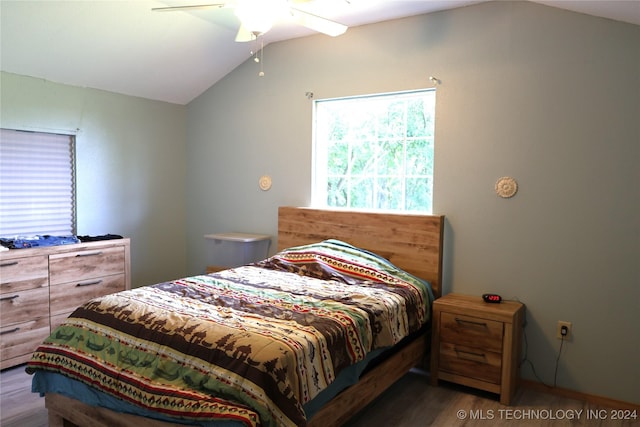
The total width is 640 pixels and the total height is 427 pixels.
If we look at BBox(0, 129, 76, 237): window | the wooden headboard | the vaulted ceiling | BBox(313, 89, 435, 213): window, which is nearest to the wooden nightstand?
the wooden headboard

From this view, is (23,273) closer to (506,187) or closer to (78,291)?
(78,291)

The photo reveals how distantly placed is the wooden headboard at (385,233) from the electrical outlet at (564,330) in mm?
761

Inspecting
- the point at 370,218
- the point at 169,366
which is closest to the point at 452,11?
the point at 370,218

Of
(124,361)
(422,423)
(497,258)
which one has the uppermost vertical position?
(497,258)

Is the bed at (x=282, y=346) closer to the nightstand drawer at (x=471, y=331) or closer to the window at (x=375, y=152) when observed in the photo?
the nightstand drawer at (x=471, y=331)

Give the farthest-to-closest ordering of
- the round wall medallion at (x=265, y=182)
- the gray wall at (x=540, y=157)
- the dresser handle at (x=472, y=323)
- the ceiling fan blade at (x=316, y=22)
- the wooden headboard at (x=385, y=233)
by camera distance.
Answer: the round wall medallion at (x=265, y=182) < the wooden headboard at (x=385, y=233) < the dresser handle at (x=472, y=323) < the gray wall at (x=540, y=157) < the ceiling fan blade at (x=316, y=22)

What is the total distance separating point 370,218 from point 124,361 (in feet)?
6.44

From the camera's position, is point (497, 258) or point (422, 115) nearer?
point (497, 258)

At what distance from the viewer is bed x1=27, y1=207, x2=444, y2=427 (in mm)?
1817

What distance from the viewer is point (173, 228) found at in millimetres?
4738

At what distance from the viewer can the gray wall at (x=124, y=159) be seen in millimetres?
3578

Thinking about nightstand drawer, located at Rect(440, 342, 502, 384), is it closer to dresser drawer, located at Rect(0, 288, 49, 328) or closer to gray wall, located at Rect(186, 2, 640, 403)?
gray wall, located at Rect(186, 2, 640, 403)

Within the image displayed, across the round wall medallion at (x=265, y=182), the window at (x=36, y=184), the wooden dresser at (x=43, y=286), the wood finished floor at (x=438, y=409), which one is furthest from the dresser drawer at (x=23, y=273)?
the round wall medallion at (x=265, y=182)

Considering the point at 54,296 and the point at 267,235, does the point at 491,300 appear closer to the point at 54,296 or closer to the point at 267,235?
the point at 267,235
